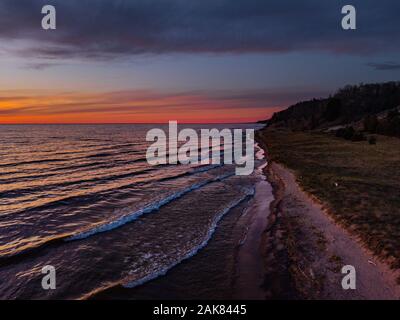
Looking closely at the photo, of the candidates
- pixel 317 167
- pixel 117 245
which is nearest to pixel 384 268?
pixel 117 245

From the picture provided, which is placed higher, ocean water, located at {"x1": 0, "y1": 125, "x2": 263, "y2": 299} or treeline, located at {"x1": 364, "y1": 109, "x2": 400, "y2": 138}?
treeline, located at {"x1": 364, "y1": 109, "x2": 400, "y2": 138}

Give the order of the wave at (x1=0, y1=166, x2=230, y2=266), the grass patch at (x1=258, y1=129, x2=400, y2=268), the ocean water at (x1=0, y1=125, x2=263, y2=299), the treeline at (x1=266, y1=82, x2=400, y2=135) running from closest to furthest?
1. the ocean water at (x1=0, y1=125, x2=263, y2=299)
2. the grass patch at (x1=258, y1=129, x2=400, y2=268)
3. the wave at (x1=0, y1=166, x2=230, y2=266)
4. the treeline at (x1=266, y1=82, x2=400, y2=135)

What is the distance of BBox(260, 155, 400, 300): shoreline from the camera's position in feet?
33.2

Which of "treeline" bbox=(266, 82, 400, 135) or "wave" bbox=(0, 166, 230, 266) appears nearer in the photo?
"wave" bbox=(0, 166, 230, 266)

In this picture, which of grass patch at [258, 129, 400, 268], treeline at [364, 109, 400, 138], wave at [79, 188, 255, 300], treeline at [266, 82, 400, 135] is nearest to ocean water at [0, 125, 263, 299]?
wave at [79, 188, 255, 300]

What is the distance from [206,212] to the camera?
20234mm

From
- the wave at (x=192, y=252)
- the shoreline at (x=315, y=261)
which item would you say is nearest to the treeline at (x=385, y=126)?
the wave at (x=192, y=252)

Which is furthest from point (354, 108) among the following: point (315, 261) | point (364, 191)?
point (315, 261)

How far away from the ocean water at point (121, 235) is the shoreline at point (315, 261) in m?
1.64

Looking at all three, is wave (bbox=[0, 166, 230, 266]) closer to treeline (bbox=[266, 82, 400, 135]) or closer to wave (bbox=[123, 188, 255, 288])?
wave (bbox=[123, 188, 255, 288])

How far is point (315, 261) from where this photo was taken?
12242 mm

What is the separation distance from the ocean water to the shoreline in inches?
→ 64.7

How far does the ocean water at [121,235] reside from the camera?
37.7 feet
